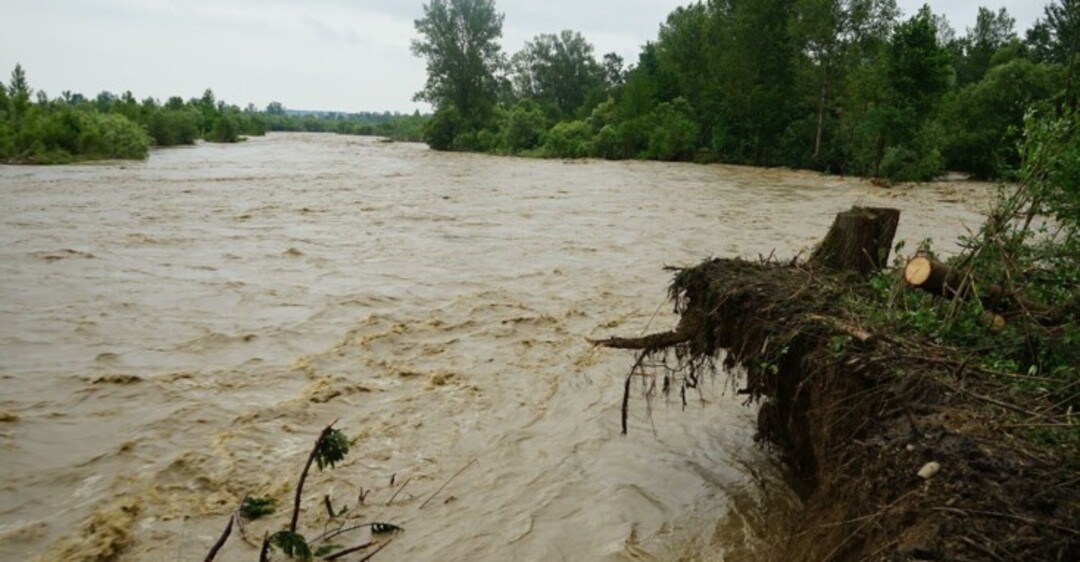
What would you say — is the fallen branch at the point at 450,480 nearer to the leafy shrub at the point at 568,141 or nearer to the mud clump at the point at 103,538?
the mud clump at the point at 103,538

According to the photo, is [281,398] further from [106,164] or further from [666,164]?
[666,164]

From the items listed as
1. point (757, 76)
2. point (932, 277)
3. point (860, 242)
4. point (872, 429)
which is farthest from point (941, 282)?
point (757, 76)

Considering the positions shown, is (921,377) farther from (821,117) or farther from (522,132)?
(522,132)

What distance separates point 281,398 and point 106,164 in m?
29.9

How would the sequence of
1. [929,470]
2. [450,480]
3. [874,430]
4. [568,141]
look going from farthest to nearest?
[568,141], [450,480], [874,430], [929,470]

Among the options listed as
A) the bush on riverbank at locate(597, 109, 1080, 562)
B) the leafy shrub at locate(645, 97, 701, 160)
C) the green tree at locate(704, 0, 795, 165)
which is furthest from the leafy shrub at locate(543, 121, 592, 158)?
the bush on riverbank at locate(597, 109, 1080, 562)

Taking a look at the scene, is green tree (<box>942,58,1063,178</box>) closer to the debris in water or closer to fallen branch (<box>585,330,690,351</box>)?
fallen branch (<box>585,330,690,351</box>)

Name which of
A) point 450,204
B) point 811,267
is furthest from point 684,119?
point 811,267

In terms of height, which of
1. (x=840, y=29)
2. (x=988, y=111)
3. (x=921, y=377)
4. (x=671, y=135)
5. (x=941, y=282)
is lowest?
(x=921, y=377)

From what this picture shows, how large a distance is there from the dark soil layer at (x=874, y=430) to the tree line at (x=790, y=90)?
43.6 ft

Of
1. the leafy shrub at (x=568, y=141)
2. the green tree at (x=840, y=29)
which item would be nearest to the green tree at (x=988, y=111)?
the green tree at (x=840, y=29)

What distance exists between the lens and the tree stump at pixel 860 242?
475cm

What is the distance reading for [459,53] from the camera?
60.6 metres

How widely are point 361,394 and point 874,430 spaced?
4611 millimetres
